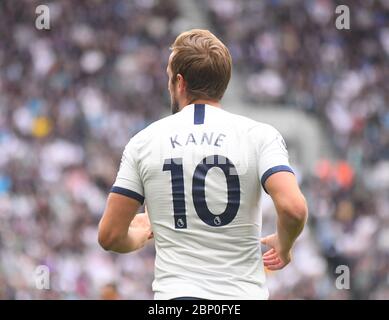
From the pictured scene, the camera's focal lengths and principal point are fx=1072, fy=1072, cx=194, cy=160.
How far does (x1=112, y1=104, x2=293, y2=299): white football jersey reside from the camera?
9.73 ft

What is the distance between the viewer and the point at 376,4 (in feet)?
44.8

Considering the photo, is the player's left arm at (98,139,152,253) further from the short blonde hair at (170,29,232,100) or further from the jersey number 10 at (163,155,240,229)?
the short blonde hair at (170,29,232,100)

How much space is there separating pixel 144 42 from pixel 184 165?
10.5m

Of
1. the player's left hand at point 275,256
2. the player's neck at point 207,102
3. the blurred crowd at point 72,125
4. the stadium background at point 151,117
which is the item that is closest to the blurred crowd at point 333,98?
the stadium background at point 151,117

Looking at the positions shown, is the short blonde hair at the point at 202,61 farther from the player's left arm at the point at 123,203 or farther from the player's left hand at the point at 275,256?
the player's left hand at the point at 275,256

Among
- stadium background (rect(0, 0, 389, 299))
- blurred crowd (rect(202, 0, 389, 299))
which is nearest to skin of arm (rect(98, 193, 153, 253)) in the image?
stadium background (rect(0, 0, 389, 299))

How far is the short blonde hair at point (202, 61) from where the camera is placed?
9.97 ft

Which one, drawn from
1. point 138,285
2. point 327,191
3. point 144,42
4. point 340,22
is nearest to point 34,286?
point 138,285

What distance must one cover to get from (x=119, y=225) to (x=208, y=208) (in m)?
0.28

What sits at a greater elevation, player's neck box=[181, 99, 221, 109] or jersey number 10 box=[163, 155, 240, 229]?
player's neck box=[181, 99, 221, 109]

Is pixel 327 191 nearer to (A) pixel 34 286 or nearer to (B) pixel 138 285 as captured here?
(B) pixel 138 285

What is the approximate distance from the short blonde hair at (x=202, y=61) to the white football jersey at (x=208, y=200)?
4.6 inches

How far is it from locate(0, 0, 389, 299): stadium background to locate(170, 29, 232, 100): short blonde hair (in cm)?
565
